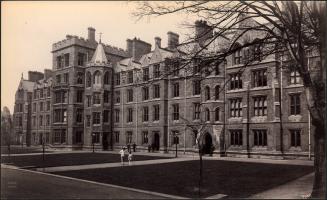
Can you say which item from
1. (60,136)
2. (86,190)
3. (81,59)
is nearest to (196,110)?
(81,59)

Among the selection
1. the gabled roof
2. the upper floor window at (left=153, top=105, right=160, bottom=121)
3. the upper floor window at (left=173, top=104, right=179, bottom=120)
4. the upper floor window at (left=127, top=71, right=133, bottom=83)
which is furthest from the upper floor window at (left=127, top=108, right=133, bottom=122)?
the upper floor window at (left=173, top=104, right=179, bottom=120)

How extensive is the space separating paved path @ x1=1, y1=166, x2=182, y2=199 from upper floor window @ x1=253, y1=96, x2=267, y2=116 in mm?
18130

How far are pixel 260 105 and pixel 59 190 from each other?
2023cm

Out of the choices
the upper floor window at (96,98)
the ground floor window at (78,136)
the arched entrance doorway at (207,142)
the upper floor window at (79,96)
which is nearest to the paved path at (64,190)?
the arched entrance doorway at (207,142)

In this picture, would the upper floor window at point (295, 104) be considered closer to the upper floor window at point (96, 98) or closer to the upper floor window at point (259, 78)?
the upper floor window at point (259, 78)

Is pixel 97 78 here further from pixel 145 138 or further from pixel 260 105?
pixel 260 105

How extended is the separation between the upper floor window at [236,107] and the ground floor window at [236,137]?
150cm

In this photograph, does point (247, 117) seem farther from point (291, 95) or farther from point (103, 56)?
point (103, 56)

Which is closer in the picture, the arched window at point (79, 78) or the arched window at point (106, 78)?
the arched window at point (106, 78)

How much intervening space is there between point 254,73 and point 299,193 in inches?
742

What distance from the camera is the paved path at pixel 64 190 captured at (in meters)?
11.4

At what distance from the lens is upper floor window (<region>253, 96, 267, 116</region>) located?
2828 cm

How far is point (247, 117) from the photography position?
28891 millimetres

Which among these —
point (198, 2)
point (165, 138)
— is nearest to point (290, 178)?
point (198, 2)
